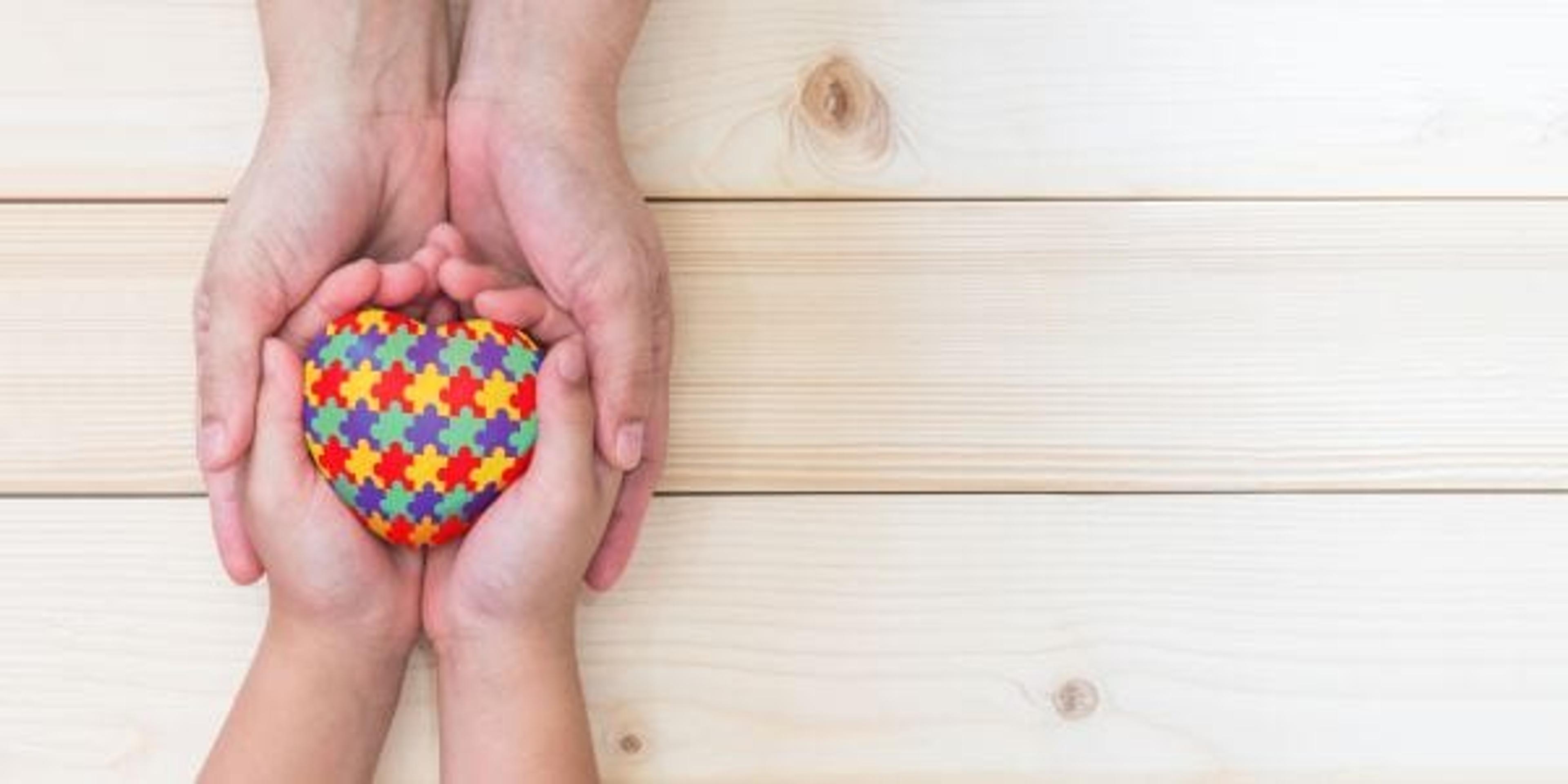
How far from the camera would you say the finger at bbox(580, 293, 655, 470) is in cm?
106

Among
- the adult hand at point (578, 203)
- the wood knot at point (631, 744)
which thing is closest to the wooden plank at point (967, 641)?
the wood knot at point (631, 744)

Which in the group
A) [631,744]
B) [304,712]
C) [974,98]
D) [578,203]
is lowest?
[304,712]

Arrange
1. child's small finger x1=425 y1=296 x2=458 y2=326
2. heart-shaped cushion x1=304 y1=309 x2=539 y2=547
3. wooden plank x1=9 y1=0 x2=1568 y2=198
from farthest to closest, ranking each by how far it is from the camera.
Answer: wooden plank x1=9 y1=0 x2=1568 y2=198 < child's small finger x1=425 y1=296 x2=458 y2=326 < heart-shaped cushion x1=304 y1=309 x2=539 y2=547

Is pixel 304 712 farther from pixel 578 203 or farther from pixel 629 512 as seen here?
pixel 578 203

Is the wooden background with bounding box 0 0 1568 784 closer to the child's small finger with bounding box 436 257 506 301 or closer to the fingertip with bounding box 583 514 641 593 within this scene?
the fingertip with bounding box 583 514 641 593

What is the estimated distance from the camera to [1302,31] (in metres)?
1.25

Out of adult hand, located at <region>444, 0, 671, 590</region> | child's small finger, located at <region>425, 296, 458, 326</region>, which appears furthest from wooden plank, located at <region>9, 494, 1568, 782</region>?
child's small finger, located at <region>425, 296, 458, 326</region>

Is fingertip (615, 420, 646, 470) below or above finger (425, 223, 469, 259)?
below

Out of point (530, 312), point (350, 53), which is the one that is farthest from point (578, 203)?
point (350, 53)

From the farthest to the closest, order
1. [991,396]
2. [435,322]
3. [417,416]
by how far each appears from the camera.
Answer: [991,396], [435,322], [417,416]

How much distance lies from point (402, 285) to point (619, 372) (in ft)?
0.48

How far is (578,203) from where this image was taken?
3.58 feet

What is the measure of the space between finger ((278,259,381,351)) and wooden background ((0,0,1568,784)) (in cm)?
17

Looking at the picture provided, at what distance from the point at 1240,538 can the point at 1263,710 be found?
0.12 meters
